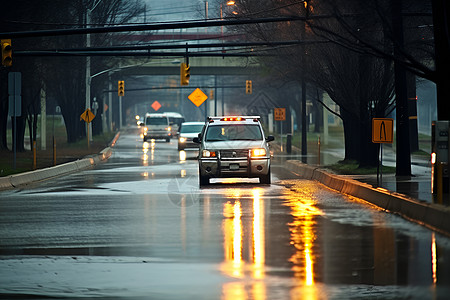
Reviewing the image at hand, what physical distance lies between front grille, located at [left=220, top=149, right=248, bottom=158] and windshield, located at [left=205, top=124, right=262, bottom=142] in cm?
95

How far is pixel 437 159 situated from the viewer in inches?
766

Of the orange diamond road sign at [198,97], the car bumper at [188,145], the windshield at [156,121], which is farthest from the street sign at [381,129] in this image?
the orange diamond road sign at [198,97]

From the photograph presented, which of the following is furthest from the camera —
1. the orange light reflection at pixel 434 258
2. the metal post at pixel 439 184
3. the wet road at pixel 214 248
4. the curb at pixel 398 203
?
the metal post at pixel 439 184

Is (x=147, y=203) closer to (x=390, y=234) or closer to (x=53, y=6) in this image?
(x=390, y=234)

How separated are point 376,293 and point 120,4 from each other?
61093 mm

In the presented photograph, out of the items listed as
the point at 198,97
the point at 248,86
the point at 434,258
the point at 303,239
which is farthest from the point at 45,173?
the point at 198,97

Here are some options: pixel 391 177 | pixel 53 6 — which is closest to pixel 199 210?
pixel 391 177

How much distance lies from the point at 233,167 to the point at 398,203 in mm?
9563

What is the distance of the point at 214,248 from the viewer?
14.4 metres

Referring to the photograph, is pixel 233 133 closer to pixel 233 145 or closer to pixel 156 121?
pixel 233 145

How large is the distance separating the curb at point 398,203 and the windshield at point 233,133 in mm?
2454

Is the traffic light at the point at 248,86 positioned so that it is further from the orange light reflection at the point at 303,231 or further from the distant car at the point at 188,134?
the orange light reflection at the point at 303,231

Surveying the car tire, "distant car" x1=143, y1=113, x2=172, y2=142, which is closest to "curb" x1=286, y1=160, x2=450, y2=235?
the car tire

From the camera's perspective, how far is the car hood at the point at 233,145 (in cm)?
2952
